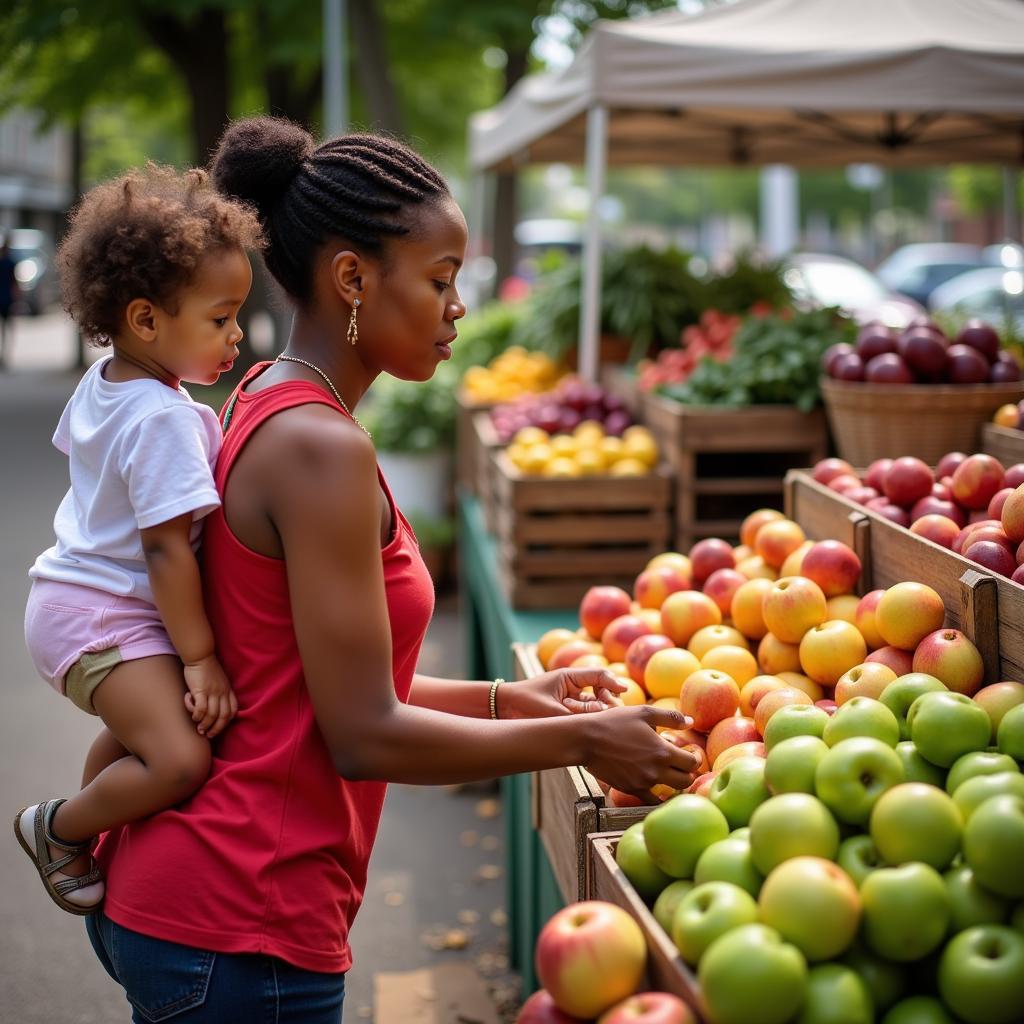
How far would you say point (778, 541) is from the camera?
10.4 feet

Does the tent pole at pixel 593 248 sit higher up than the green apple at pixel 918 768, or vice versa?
the tent pole at pixel 593 248

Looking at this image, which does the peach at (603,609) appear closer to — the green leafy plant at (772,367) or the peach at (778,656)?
the peach at (778,656)

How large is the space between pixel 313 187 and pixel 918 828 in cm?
129

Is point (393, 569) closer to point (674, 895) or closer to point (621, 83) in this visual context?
point (674, 895)

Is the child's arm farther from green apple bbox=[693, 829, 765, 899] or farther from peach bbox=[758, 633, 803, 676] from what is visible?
peach bbox=[758, 633, 803, 676]

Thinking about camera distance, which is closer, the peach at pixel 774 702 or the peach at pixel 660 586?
the peach at pixel 774 702

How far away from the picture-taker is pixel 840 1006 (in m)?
1.50

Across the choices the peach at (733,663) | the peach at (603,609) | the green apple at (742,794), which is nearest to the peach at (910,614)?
the peach at (733,663)

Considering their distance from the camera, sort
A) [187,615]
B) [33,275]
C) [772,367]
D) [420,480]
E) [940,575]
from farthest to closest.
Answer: [33,275] → [420,480] → [772,367] → [940,575] → [187,615]

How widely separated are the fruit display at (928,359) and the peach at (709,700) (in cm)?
213

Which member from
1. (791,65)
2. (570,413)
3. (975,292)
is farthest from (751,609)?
(975,292)

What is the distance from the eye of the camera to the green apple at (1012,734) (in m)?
1.87

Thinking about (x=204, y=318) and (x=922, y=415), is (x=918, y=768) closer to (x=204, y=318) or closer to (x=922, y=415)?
(x=204, y=318)

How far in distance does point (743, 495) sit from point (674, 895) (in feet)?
11.6
